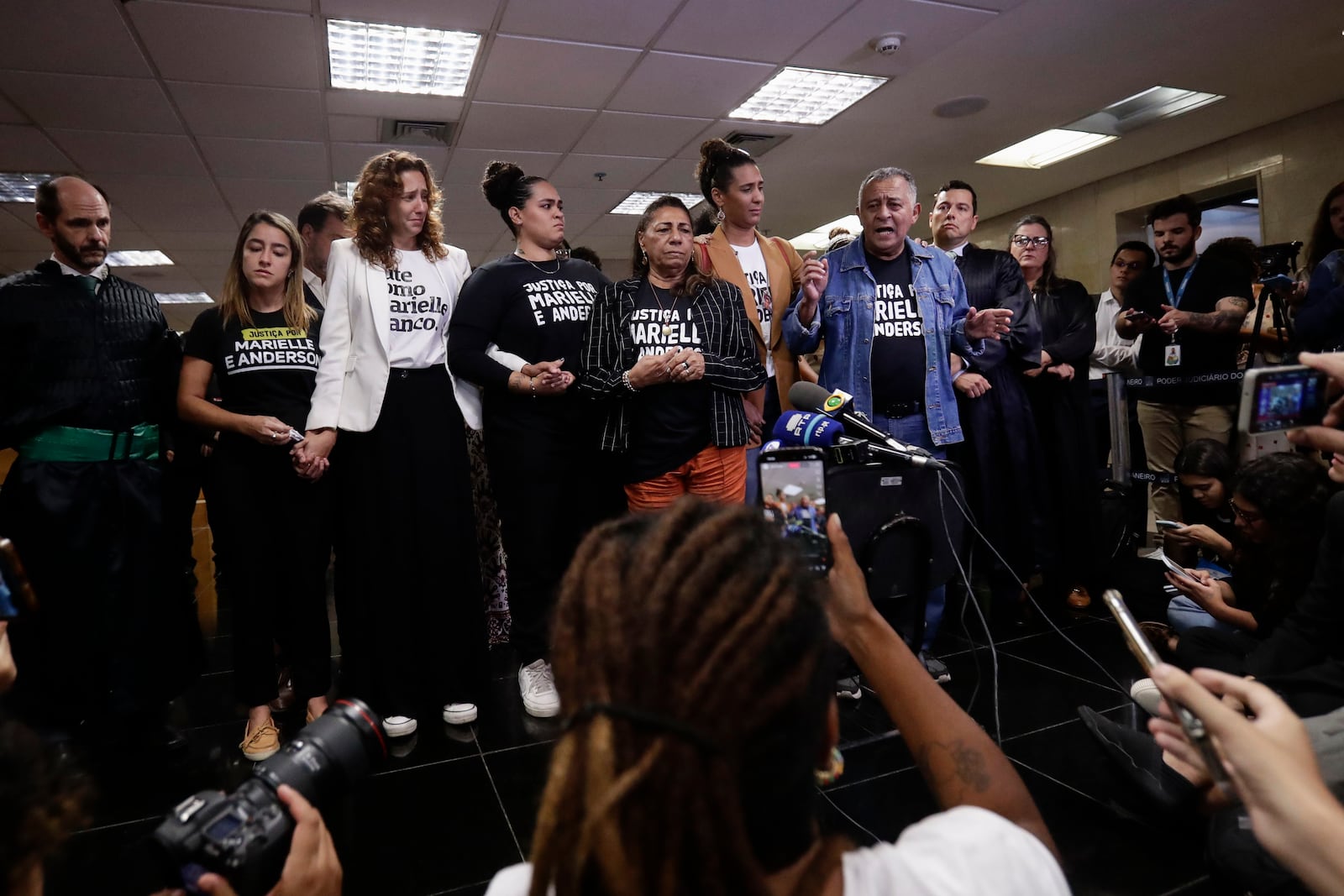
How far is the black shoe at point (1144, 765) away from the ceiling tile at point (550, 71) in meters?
3.64

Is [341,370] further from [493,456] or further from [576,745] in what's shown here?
[576,745]

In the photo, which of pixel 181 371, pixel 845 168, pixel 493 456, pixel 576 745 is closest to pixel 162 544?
pixel 181 371

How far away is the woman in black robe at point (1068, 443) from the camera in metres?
2.95

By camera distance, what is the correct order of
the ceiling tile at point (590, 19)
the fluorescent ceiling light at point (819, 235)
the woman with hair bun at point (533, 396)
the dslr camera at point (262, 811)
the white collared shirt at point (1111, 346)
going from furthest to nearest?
the fluorescent ceiling light at point (819, 235)
the white collared shirt at point (1111, 346)
the ceiling tile at point (590, 19)
the woman with hair bun at point (533, 396)
the dslr camera at point (262, 811)

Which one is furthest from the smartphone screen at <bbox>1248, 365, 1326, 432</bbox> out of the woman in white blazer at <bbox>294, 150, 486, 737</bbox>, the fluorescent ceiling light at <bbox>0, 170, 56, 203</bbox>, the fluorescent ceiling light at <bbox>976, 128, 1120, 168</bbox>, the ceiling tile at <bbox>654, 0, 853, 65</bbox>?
the fluorescent ceiling light at <bbox>0, 170, 56, 203</bbox>

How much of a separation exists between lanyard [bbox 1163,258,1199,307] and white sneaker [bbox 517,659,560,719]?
3130mm

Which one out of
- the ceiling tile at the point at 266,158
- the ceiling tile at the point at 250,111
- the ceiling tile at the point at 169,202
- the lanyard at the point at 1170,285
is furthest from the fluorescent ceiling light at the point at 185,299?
the lanyard at the point at 1170,285

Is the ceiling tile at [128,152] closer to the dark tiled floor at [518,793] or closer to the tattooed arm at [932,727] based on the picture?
the dark tiled floor at [518,793]

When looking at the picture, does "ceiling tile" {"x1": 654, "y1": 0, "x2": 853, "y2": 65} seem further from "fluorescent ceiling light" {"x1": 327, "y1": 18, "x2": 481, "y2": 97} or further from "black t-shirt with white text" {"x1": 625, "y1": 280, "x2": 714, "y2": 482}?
"black t-shirt with white text" {"x1": 625, "y1": 280, "x2": 714, "y2": 482}

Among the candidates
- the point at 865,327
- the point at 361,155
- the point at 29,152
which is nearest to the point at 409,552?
the point at 865,327

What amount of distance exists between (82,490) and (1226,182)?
23.9ft

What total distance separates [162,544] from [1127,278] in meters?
4.21

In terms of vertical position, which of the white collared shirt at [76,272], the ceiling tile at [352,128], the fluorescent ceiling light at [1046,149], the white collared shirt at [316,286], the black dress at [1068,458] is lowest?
the black dress at [1068,458]

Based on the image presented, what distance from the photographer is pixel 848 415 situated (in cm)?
151
